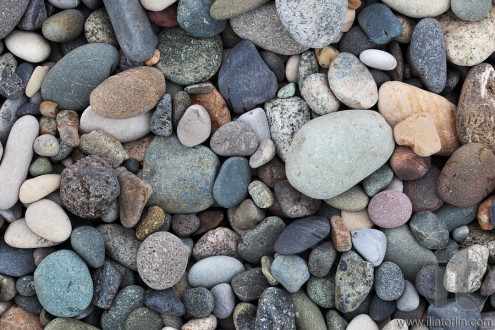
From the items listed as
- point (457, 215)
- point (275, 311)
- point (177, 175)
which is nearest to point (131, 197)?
point (177, 175)

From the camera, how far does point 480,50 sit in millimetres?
2508

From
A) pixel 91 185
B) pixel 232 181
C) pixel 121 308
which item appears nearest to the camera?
pixel 91 185

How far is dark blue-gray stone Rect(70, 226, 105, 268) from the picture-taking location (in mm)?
2391

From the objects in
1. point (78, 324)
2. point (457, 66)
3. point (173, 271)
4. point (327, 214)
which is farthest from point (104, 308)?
point (457, 66)

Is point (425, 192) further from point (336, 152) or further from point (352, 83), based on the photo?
point (352, 83)

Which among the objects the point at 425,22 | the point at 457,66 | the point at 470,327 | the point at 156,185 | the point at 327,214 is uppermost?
the point at 425,22

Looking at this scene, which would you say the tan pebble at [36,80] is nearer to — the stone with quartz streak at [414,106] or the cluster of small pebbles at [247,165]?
the cluster of small pebbles at [247,165]

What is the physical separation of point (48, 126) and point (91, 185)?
401 mm

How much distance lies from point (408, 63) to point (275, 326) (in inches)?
54.9

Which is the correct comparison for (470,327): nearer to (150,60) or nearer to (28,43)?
(150,60)

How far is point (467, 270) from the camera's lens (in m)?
2.33

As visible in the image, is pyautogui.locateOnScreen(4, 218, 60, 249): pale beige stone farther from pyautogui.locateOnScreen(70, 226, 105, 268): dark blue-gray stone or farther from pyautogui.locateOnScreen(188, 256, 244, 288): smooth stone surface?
pyautogui.locateOnScreen(188, 256, 244, 288): smooth stone surface

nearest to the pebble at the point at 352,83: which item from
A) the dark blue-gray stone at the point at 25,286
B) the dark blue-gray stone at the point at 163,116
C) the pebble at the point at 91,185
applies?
the dark blue-gray stone at the point at 163,116

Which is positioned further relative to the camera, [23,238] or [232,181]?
[232,181]
